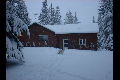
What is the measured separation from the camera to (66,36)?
1995 cm

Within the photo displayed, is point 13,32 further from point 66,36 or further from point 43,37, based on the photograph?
point 66,36

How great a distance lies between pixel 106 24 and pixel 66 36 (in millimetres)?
5430

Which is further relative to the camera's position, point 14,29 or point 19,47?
point 19,47

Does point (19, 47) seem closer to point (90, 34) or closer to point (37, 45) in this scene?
point (37, 45)

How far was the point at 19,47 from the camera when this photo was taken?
8.70 m

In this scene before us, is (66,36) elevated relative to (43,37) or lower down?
elevated

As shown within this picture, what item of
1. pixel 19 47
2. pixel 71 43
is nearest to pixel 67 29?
pixel 71 43

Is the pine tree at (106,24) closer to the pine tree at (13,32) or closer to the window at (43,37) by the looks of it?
the window at (43,37)

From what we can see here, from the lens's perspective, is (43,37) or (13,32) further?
(43,37)

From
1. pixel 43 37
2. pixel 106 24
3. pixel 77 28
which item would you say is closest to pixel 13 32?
pixel 106 24

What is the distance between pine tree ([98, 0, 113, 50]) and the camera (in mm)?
13836

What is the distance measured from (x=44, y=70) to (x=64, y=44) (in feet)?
41.1

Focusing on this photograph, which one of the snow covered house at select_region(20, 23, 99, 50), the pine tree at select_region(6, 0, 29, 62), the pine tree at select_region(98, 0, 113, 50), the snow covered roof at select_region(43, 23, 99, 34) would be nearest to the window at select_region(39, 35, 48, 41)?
the snow covered house at select_region(20, 23, 99, 50)
